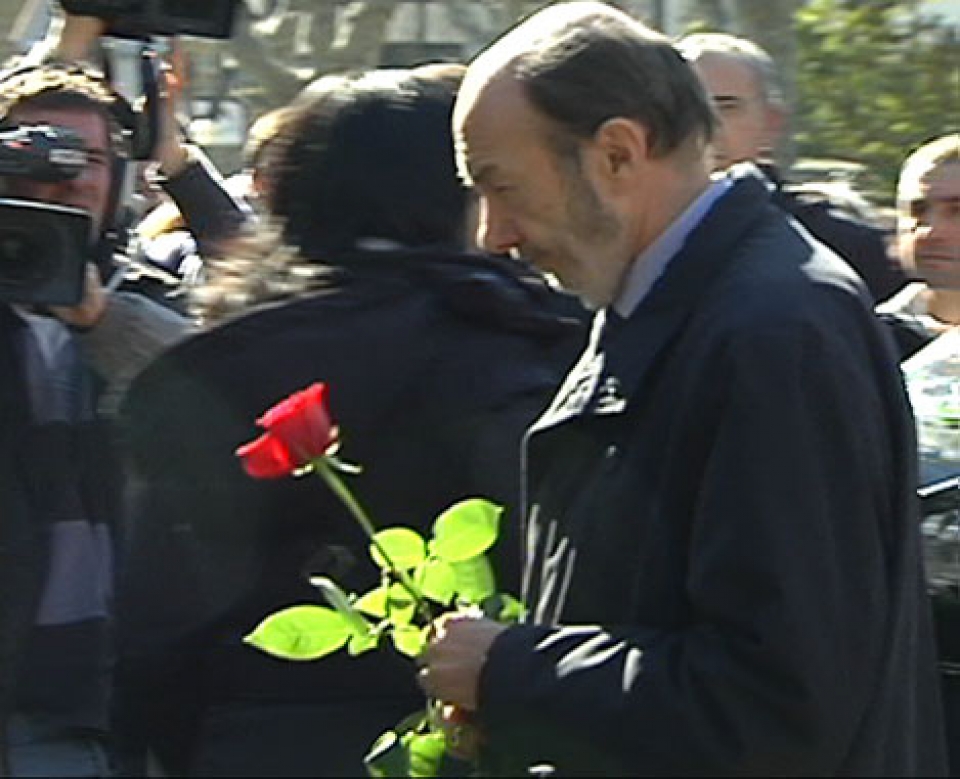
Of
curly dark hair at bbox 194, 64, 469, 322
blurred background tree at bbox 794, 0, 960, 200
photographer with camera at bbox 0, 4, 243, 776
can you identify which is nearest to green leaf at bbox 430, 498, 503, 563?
curly dark hair at bbox 194, 64, 469, 322

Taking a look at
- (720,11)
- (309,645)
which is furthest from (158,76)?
(720,11)

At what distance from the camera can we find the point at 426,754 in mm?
2480

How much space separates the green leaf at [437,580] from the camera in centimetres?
245

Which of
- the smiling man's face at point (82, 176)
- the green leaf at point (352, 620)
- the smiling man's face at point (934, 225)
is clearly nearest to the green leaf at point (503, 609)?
the green leaf at point (352, 620)

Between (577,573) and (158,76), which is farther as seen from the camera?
(158,76)

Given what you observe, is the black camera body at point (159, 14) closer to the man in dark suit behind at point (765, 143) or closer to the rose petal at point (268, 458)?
the man in dark suit behind at point (765, 143)

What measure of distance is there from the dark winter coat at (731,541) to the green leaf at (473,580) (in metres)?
0.12

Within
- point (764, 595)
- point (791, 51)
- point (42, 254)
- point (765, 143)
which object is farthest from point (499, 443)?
point (791, 51)

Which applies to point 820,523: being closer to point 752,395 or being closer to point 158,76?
point 752,395

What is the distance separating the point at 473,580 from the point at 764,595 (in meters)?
0.44

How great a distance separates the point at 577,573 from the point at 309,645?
30cm

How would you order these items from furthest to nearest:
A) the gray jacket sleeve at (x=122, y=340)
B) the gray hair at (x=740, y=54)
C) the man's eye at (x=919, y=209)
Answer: the gray hair at (x=740, y=54) → the man's eye at (x=919, y=209) → the gray jacket sleeve at (x=122, y=340)

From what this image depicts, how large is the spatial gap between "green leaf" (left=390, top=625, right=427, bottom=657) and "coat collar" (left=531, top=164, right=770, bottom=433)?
26 cm

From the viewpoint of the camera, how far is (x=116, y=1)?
3658mm
